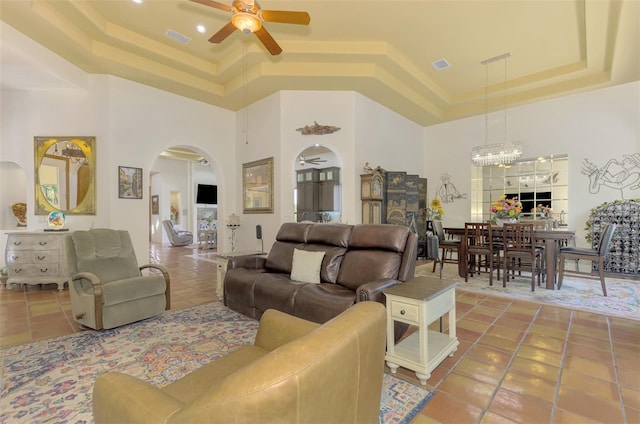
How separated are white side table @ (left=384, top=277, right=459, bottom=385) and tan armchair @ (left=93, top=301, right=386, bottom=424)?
0.90 m

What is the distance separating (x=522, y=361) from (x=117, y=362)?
312cm

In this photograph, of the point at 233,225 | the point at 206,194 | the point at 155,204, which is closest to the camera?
the point at 233,225

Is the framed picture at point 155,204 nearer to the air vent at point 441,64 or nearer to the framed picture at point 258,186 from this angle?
the framed picture at point 258,186

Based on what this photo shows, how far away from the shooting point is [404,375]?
2.06 m

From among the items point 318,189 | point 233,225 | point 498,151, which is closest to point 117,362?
point 233,225

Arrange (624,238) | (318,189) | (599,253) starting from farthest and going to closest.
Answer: (318,189)
(624,238)
(599,253)

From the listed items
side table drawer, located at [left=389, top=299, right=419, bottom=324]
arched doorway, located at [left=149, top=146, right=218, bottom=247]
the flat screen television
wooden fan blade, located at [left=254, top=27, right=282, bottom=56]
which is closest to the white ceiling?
wooden fan blade, located at [left=254, top=27, right=282, bottom=56]

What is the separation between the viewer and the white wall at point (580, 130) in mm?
5195

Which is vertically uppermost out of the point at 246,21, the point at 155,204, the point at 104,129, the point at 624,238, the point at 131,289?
the point at 246,21

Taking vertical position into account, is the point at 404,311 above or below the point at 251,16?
below

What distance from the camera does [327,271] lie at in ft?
9.53

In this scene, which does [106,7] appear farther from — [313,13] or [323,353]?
[323,353]

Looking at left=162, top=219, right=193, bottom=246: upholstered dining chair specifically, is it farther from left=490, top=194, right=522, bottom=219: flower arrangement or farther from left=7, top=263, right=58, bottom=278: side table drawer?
left=490, top=194, right=522, bottom=219: flower arrangement

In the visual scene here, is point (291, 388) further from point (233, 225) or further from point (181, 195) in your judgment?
point (181, 195)
